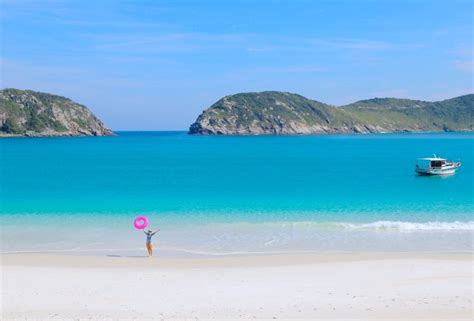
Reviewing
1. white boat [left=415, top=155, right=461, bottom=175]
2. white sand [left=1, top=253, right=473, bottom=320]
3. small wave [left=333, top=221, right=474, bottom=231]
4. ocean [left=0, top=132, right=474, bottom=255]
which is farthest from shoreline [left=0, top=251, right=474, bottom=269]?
white boat [left=415, top=155, right=461, bottom=175]

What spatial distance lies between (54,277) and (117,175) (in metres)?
48.1

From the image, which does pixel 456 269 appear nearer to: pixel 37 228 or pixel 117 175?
pixel 37 228

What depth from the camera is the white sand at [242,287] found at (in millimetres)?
14031

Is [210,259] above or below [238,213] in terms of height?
below

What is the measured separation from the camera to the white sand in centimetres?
1403

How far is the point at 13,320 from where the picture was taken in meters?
13.3

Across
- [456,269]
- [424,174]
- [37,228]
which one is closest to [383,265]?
[456,269]

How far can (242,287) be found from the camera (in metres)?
16.8

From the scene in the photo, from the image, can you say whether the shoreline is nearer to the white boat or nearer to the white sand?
the white sand

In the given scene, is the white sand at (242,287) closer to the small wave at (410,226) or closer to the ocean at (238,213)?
the ocean at (238,213)

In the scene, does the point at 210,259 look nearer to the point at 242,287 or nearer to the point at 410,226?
the point at 242,287

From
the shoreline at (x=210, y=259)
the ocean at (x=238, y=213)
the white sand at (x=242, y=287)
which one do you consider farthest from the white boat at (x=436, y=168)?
the white sand at (x=242, y=287)

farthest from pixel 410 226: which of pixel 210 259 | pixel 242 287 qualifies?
pixel 242 287

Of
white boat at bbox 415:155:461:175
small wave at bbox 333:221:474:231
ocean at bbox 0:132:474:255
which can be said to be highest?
white boat at bbox 415:155:461:175
